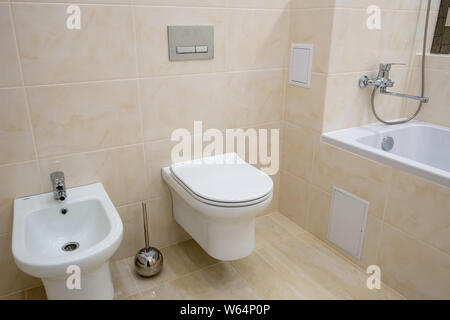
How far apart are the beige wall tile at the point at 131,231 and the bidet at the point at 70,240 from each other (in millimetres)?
225

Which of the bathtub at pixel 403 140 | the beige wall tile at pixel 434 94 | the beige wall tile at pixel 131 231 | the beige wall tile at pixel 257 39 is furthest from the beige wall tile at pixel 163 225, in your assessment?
the beige wall tile at pixel 434 94

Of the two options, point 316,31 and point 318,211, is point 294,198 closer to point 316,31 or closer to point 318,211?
point 318,211

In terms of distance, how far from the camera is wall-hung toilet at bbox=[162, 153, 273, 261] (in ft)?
4.82

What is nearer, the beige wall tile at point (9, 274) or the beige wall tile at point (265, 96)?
the beige wall tile at point (9, 274)

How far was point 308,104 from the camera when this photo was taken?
1937 millimetres

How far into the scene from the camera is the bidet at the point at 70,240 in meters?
1.20

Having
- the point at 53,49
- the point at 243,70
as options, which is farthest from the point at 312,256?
the point at 53,49

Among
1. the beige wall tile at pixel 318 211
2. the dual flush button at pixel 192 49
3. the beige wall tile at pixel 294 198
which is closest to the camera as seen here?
the dual flush button at pixel 192 49

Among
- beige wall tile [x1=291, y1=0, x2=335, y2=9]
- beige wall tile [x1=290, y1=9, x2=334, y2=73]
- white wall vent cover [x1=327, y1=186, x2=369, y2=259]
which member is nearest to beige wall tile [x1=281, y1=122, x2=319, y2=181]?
white wall vent cover [x1=327, y1=186, x2=369, y2=259]

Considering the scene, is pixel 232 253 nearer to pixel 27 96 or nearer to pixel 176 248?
pixel 176 248

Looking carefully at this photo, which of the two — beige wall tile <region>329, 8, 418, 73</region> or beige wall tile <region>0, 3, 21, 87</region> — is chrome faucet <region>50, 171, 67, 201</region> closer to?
beige wall tile <region>0, 3, 21, 87</region>

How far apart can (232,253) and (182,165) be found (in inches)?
19.0

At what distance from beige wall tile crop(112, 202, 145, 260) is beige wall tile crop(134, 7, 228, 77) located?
666 millimetres

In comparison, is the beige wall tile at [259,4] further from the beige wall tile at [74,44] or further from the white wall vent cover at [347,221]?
the white wall vent cover at [347,221]
